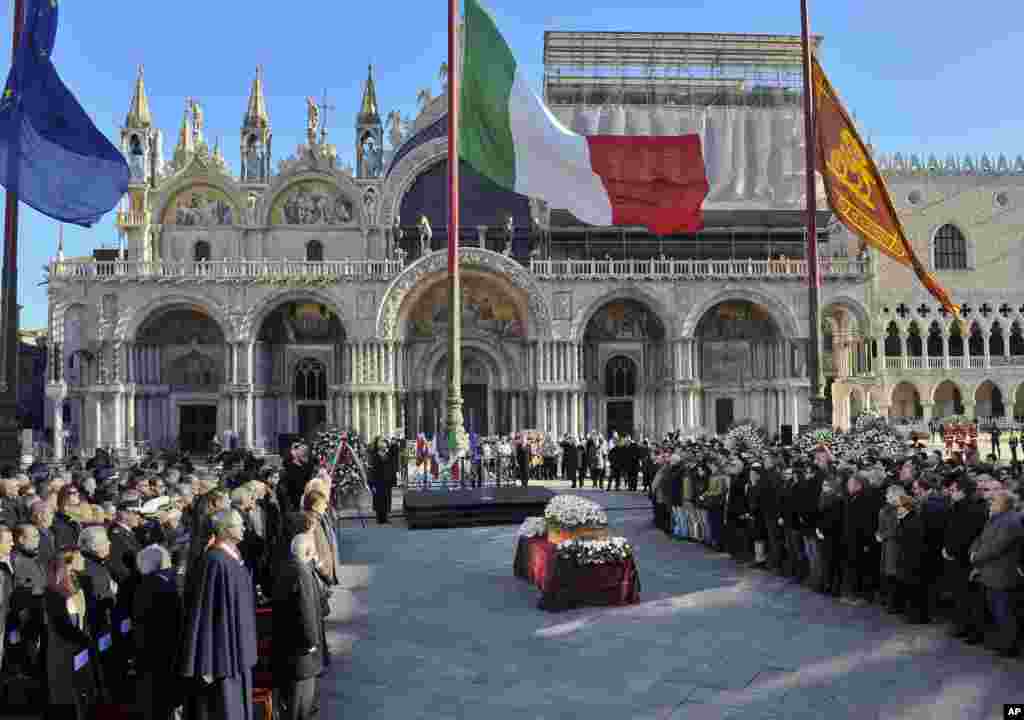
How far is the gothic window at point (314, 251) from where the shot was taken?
42312 mm

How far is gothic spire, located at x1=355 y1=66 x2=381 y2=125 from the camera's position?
145ft

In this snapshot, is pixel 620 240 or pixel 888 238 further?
pixel 620 240

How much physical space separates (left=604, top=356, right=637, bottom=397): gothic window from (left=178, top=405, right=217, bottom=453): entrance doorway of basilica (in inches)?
736

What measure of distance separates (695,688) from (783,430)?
973 inches

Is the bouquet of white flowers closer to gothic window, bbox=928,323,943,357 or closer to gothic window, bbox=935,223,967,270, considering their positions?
gothic window, bbox=928,323,943,357

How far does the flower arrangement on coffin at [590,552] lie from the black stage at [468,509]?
753 centimetres

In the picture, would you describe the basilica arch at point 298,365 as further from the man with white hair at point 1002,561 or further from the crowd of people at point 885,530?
the man with white hair at point 1002,561

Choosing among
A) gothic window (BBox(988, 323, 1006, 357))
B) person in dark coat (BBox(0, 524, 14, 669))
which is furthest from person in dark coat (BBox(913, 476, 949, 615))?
gothic window (BBox(988, 323, 1006, 357))

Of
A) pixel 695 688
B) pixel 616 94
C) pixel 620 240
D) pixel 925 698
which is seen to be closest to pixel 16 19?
pixel 695 688

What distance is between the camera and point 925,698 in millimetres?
8703

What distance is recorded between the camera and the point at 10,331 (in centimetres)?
1598

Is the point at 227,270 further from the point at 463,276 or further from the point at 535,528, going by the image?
the point at 535,528

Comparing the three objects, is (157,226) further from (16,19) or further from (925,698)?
(925,698)

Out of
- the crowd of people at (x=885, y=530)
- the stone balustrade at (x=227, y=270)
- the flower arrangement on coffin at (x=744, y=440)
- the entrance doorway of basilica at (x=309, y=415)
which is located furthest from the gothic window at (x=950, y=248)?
the crowd of people at (x=885, y=530)
